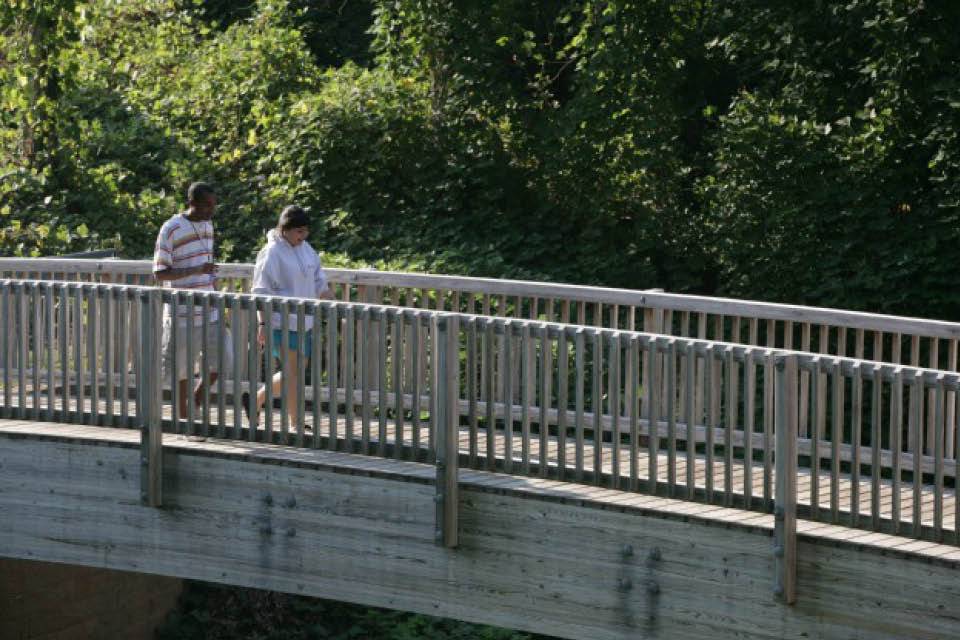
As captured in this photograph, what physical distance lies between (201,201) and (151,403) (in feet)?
5.17

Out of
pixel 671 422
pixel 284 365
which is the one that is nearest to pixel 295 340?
pixel 284 365

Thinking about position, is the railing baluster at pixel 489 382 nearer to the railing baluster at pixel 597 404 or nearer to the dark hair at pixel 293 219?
the railing baluster at pixel 597 404

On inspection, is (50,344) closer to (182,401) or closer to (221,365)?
(182,401)

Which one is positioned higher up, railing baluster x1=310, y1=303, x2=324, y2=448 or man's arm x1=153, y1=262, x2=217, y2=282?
man's arm x1=153, y1=262, x2=217, y2=282

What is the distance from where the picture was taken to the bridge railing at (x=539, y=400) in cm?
962

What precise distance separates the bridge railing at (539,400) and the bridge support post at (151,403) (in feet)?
0.04

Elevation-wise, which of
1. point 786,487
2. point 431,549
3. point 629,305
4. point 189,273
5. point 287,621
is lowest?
point 287,621

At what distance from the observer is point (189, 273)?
1232 centimetres

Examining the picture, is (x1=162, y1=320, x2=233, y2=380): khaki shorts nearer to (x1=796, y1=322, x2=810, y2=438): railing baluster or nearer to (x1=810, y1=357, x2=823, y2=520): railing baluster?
(x1=796, y1=322, x2=810, y2=438): railing baluster

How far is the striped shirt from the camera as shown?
12.2 metres

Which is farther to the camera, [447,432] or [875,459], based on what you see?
[447,432]

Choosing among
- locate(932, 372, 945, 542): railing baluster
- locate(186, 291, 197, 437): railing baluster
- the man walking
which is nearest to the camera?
locate(932, 372, 945, 542): railing baluster

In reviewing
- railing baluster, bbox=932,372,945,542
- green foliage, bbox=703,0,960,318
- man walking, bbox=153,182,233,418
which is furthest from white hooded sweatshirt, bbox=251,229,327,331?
green foliage, bbox=703,0,960,318

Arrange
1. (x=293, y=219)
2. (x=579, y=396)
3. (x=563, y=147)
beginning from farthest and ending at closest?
1. (x=563, y=147)
2. (x=293, y=219)
3. (x=579, y=396)
